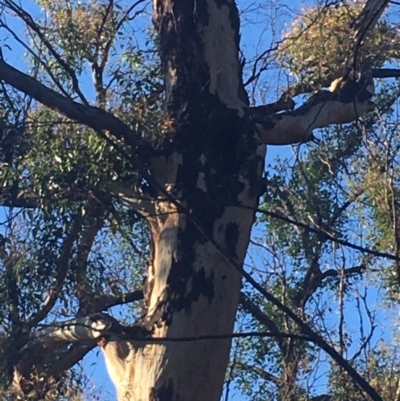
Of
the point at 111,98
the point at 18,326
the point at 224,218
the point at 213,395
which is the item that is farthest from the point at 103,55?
the point at 213,395

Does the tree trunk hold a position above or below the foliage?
below

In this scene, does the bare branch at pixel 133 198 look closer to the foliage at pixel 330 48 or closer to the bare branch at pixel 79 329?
the bare branch at pixel 79 329

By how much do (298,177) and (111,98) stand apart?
1745 millimetres

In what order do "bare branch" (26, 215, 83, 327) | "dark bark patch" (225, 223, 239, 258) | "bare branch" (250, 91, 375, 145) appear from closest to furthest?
"dark bark patch" (225, 223, 239, 258) < "bare branch" (250, 91, 375, 145) < "bare branch" (26, 215, 83, 327)

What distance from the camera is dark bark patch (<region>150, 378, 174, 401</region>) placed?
5.41 m

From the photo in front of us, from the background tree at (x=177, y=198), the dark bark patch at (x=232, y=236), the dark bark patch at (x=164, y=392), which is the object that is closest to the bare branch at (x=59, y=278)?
the background tree at (x=177, y=198)

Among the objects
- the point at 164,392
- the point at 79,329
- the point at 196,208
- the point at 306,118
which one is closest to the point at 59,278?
the point at 79,329

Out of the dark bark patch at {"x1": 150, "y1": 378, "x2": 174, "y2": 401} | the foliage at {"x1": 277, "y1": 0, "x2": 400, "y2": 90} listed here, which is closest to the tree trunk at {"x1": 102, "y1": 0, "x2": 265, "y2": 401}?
the dark bark patch at {"x1": 150, "y1": 378, "x2": 174, "y2": 401}

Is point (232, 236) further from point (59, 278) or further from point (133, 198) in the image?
point (59, 278)

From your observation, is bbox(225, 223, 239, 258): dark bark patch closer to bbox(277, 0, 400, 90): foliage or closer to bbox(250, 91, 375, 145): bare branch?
bbox(250, 91, 375, 145): bare branch

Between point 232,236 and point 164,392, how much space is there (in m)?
0.95

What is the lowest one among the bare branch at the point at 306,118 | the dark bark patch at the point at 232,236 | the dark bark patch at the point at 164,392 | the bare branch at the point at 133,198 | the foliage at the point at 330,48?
the dark bark patch at the point at 164,392

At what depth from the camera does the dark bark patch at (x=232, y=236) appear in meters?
5.85

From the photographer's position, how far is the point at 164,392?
5.42 m
